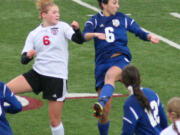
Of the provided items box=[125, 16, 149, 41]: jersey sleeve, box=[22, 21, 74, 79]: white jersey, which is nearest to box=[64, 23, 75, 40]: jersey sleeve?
box=[22, 21, 74, 79]: white jersey

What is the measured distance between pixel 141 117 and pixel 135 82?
38cm

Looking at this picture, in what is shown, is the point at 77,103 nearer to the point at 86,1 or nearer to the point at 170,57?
the point at 170,57

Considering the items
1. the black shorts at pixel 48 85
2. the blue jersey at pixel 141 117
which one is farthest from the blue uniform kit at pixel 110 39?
the blue jersey at pixel 141 117

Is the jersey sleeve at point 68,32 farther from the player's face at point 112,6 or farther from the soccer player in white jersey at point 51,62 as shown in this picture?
the player's face at point 112,6

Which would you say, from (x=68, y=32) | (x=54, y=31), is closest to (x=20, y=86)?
(x=54, y=31)

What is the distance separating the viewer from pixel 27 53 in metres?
8.20

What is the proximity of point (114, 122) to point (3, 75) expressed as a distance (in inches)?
134

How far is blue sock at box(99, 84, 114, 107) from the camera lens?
8.44 metres

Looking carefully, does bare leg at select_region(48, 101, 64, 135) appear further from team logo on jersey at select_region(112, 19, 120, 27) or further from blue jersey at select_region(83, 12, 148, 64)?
team logo on jersey at select_region(112, 19, 120, 27)

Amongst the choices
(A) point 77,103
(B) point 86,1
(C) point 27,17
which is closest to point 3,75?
(A) point 77,103

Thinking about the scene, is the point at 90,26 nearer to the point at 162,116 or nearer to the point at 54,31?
the point at 54,31

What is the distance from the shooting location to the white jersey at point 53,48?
8.45 m

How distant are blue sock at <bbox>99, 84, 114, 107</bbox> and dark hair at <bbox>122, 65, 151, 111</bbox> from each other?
4.68ft

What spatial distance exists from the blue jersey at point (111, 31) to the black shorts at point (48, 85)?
0.89 m
